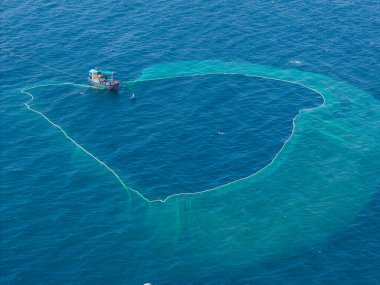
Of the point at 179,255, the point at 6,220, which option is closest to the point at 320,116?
the point at 179,255

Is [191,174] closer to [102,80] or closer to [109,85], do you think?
[109,85]

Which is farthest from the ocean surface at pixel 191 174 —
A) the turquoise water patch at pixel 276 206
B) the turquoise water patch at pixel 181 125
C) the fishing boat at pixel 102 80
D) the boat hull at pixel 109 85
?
the fishing boat at pixel 102 80

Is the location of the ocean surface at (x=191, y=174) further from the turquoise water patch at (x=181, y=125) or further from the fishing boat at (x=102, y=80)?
the fishing boat at (x=102, y=80)

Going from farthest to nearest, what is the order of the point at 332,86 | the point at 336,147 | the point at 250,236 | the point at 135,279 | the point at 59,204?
the point at 332,86 → the point at 336,147 → the point at 59,204 → the point at 250,236 → the point at 135,279

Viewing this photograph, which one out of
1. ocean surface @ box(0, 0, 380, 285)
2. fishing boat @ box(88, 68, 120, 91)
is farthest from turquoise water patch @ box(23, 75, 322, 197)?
fishing boat @ box(88, 68, 120, 91)

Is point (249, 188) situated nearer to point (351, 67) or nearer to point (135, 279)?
point (135, 279)
